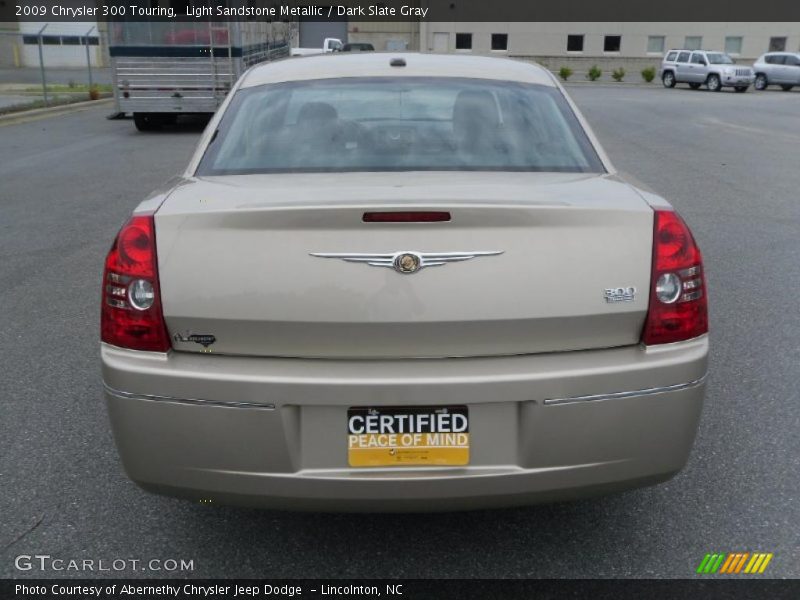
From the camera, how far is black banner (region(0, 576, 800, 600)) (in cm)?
265

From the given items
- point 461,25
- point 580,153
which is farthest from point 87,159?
point 461,25

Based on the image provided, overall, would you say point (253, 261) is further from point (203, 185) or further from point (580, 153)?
point (580, 153)

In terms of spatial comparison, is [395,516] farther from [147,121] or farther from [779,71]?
[779,71]

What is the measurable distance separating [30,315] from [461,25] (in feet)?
179

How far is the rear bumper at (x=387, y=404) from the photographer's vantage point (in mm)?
2400

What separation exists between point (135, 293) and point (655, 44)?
6041 centimetres

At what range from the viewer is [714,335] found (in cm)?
507

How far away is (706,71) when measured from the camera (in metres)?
36.7

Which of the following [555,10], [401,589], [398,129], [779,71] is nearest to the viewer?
[401,589]

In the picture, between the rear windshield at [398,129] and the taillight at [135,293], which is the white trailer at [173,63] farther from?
the taillight at [135,293]

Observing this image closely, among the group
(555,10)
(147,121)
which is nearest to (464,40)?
(555,10)

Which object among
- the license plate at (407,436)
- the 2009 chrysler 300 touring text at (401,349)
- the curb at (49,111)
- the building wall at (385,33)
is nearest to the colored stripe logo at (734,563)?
the 2009 chrysler 300 touring text at (401,349)

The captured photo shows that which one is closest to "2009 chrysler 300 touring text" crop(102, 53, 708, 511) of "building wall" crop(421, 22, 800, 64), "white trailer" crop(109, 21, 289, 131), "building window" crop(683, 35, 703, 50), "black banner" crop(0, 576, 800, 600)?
"black banner" crop(0, 576, 800, 600)

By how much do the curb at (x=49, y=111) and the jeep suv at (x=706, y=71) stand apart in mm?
25285
